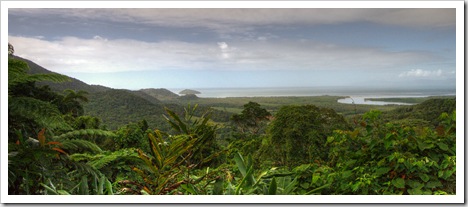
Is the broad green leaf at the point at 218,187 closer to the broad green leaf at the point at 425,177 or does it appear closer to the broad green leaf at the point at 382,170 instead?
the broad green leaf at the point at 382,170

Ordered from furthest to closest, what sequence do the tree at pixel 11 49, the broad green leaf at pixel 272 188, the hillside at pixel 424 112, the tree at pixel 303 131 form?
the tree at pixel 303 131 → the hillside at pixel 424 112 → the tree at pixel 11 49 → the broad green leaf at pixel 272 188

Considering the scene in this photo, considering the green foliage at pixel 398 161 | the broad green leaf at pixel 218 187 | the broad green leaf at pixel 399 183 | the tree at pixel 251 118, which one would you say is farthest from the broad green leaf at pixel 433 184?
the broad green leaf at pixel 218 187

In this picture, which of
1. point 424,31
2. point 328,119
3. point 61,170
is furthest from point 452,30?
point 61,170

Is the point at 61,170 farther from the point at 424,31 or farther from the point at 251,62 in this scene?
the point at 424,31

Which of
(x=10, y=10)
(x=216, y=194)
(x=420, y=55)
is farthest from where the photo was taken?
(x=420, y=55)

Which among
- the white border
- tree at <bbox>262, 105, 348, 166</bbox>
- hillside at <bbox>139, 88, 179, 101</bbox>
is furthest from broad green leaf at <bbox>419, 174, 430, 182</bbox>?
hillside at <bbox>139, 88, 179, 101</bbox>

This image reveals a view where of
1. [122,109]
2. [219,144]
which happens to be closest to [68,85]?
[122,109]

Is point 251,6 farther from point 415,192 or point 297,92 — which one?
point 415,192
